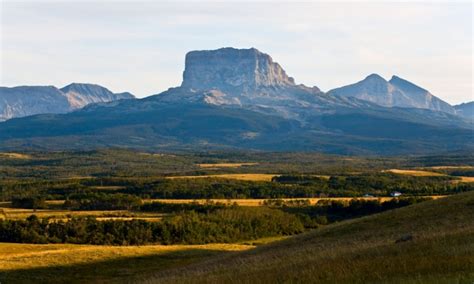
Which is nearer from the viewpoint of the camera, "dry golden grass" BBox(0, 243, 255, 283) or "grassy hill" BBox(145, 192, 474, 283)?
"grassy hill" BBox(145, 192, 474, 283)

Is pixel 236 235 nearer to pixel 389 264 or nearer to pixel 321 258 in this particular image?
pixel 321 258

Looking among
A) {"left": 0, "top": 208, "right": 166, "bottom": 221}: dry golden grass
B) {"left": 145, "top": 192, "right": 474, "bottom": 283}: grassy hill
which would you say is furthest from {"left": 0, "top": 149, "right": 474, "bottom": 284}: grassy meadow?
{"left": 0, "top": 208, "right": 166, "bottom": 221}: dry golden grass

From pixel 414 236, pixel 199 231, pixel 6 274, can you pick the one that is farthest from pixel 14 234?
pixel 414 236

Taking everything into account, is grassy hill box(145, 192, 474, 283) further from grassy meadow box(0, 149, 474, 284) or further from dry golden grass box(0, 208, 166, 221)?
dry golden grass box(0, 208, 166, 221)

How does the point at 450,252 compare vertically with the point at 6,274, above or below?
above

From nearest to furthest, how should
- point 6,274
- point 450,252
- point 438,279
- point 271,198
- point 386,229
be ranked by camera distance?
1. point 438,279
2. point 450,252
3. point 386,229
4. point 6,274
5. point 271,198

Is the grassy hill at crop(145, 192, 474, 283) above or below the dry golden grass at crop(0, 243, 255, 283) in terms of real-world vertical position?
above

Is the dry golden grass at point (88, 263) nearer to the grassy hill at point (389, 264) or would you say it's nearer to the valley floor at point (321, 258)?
the valley floor at point (321, 258)

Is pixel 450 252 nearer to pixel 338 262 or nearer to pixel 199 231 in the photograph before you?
pixel 338 262

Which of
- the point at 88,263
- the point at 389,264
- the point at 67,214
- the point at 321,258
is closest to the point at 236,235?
the point at 67,214

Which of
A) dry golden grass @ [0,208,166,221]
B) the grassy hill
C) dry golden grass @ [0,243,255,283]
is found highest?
the grassy hill

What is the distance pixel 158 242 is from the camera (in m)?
107

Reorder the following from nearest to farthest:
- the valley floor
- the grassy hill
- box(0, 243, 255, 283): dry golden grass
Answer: the grassy hill
the valley floor
box(0, 243, 255, 283): dry golden grass

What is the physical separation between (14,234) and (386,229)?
65607 mm
